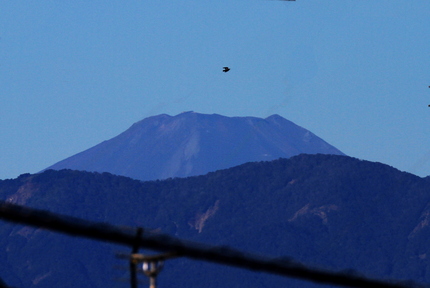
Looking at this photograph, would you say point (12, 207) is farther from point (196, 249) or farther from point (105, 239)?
point (196, 249)

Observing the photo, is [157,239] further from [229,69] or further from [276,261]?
[229,69]

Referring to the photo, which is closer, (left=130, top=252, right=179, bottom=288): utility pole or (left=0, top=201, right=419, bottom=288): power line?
(left=0, top=201, right=419, bottom=288): power line

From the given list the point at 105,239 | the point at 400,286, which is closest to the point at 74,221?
the point at 105,239

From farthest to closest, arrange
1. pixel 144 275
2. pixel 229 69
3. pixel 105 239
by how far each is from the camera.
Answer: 1. pixel 229 69
2. pixel 144 275
3. pixel 105 239

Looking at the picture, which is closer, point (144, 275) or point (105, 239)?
point (105, 239)

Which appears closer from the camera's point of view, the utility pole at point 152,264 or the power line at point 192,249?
the power line at point 192,249

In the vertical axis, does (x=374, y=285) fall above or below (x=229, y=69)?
below

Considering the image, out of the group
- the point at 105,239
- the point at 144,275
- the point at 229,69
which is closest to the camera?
the point at 105,239

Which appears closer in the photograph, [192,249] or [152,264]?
[192,249]

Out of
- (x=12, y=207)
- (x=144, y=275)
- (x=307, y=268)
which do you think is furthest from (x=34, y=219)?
(x=307, y=268)
